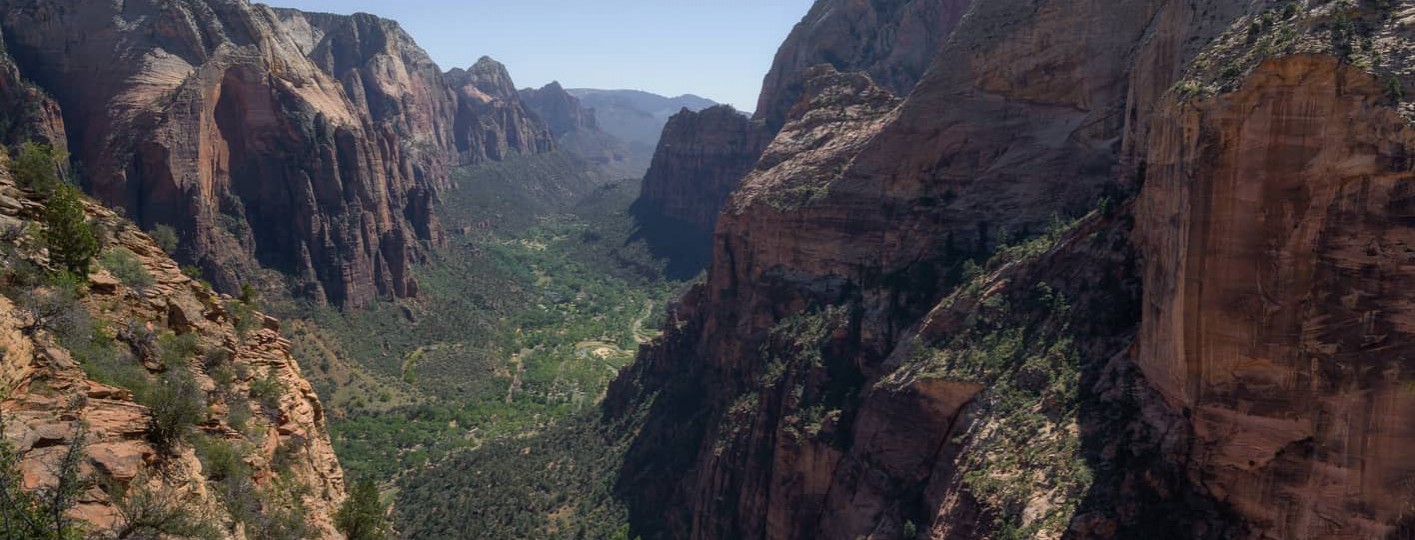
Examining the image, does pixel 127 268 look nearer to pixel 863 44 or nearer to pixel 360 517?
pixel 360 517

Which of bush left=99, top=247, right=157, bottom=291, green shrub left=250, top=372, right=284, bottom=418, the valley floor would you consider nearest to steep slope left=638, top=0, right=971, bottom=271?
the valley floor

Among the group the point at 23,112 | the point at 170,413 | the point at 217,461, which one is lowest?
the point at 217,461

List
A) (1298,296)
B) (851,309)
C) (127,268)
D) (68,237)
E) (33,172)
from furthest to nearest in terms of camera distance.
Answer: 1. (851,309)
2. (33,172)
3. (127,268)
4. (1298,296)
5. (68,237)

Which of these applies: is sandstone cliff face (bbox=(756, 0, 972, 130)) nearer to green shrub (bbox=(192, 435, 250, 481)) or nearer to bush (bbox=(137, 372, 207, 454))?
green shrub (bbox=(192, 435, 250, 481))

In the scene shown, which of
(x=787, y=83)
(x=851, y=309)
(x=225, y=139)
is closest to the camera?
(x=851, y=309)

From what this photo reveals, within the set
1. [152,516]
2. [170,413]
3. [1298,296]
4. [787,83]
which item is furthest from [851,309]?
[787,83]

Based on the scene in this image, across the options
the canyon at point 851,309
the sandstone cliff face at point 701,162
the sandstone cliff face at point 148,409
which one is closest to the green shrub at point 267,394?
the sandstone cliff face at point 148,409

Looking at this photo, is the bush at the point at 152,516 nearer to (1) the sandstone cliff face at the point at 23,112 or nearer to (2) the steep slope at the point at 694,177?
(1) the sandstone cliff face at the point at 23,112

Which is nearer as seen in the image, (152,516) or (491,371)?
(152,516)
